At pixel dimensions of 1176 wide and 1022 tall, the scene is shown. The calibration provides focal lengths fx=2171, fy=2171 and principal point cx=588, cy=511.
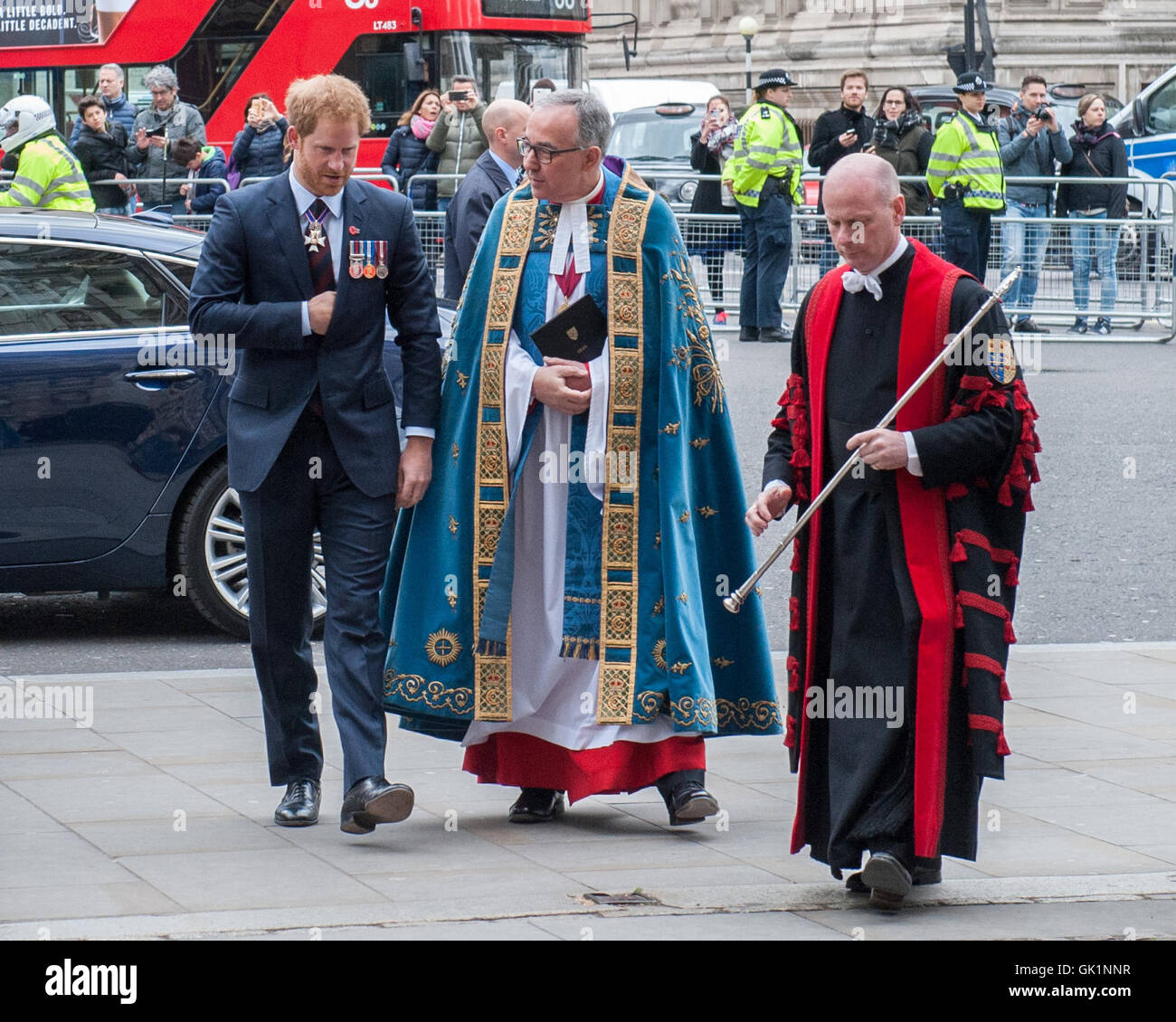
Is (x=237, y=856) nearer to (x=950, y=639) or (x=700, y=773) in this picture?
(x=700, y=773)

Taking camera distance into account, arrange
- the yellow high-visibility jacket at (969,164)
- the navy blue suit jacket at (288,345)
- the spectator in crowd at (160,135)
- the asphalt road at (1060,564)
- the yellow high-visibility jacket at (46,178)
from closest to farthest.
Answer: the navy blue suit jacket at (288,345) < the asphalt road at (1060,564) < the yellow high-visibility jacket at (46,178) < the yellow high-visibility jacket at (969,164) < the spectator in crowd at (160,135)

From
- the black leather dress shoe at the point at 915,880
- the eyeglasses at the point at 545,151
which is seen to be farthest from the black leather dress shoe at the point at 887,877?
the eyeglasses at the point at 545,151

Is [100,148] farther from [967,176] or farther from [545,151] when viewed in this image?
[545,151]

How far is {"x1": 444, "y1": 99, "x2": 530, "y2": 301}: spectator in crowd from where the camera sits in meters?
8.52

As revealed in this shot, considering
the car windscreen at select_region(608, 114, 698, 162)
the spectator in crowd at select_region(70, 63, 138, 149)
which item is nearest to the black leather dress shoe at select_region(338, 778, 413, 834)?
the spectator in crowd at select_region(70, 63, 138, 149)

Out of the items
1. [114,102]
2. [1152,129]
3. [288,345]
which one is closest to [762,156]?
[114,102]

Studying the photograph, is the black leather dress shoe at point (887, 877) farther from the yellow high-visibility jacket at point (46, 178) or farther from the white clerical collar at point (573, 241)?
the yellow high-visibility jacket at point (46, 178)

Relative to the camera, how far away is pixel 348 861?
514cm

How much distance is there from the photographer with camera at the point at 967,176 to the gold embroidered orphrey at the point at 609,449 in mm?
11357

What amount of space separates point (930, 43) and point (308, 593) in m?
39.5

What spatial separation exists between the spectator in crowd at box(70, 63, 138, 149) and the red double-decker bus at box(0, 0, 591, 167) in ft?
11.2

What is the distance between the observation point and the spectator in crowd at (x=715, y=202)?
59.8ft

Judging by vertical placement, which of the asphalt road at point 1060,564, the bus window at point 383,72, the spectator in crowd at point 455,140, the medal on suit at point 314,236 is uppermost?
the bus window at point 383,72

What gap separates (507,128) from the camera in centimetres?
881
